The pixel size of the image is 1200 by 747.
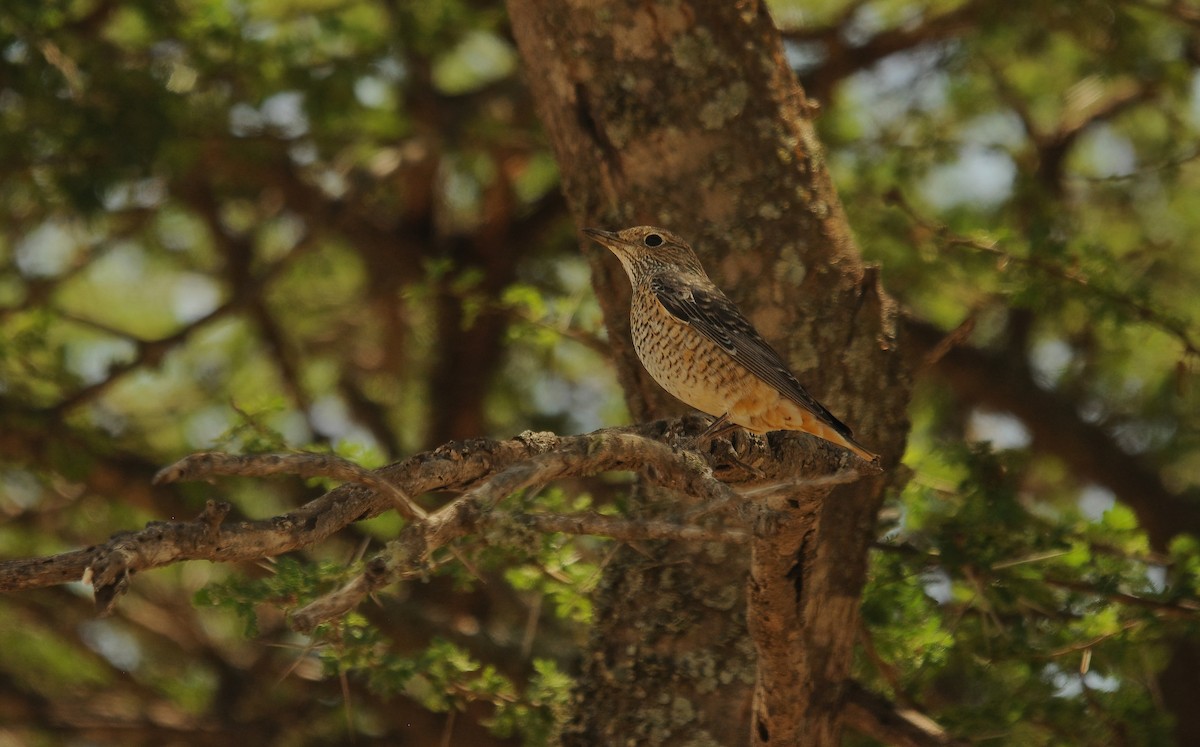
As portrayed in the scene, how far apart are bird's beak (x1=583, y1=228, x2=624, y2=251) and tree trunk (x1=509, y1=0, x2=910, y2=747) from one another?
11 cm

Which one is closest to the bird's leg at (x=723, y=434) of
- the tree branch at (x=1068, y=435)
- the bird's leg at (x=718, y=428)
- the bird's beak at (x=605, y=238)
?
the bird's leg at (x=718, y=428)

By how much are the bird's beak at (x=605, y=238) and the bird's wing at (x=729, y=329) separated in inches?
11.5

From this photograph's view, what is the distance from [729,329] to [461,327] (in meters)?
4.25

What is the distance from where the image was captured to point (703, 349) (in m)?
4.41

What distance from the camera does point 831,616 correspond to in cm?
458

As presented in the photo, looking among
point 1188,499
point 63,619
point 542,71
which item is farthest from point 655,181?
point 63,619

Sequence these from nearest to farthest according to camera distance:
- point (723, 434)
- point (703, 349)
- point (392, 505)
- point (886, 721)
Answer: point (392, 505), point (723, 434), point (703, 349), point (886, 721)

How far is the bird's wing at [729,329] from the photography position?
4141 mm

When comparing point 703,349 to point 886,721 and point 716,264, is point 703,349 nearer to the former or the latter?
point 716,264

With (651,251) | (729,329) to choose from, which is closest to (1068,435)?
(651,251)

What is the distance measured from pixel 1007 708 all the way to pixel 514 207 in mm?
4625

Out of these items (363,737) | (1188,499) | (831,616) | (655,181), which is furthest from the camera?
(1188,499)

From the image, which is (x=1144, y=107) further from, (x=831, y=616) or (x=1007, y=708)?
(x=831, y=616)

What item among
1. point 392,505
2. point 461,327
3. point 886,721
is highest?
point 392,505
